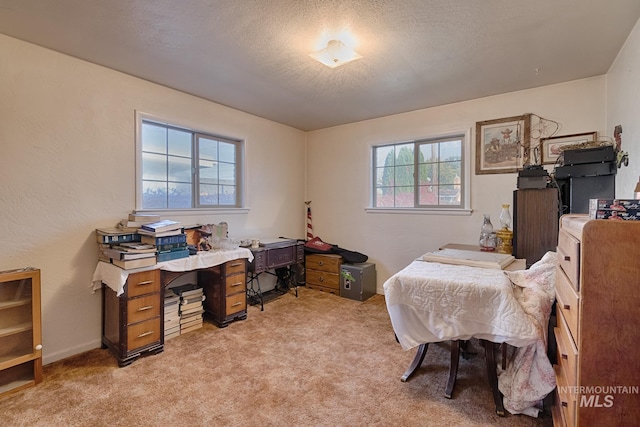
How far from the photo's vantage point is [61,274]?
2.42 metres

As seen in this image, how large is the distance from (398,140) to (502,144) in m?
1.21

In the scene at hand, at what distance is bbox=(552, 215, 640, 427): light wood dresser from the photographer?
3.06 feet

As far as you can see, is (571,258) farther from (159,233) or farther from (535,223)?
(159,233)

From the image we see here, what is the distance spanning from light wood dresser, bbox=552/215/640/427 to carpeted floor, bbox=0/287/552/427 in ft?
2.92

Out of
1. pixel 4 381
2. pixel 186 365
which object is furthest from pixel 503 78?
pixel 4 381

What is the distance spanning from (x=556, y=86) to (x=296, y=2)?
2756mm

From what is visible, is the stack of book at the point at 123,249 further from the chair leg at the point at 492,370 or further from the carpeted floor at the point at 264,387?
the chair leg at the point at 492,370

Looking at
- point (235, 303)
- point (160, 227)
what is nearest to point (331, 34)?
point (160, 227)

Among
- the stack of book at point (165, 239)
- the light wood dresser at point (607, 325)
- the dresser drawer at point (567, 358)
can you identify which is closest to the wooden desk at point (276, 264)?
the stack of book at point (165, 239)

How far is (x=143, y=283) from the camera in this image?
2.42 metres

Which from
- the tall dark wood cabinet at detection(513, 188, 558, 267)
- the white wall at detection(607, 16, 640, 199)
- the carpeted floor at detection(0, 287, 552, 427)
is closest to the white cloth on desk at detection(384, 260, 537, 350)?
the carpeted floor at detection(0, 287, 552, 427)

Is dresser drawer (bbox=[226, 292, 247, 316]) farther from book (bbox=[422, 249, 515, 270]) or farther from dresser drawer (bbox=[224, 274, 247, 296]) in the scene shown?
book (bbox=[422, 249, 515, 270])

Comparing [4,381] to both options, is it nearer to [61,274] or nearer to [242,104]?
[61,274]

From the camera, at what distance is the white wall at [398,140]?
2.90 m
